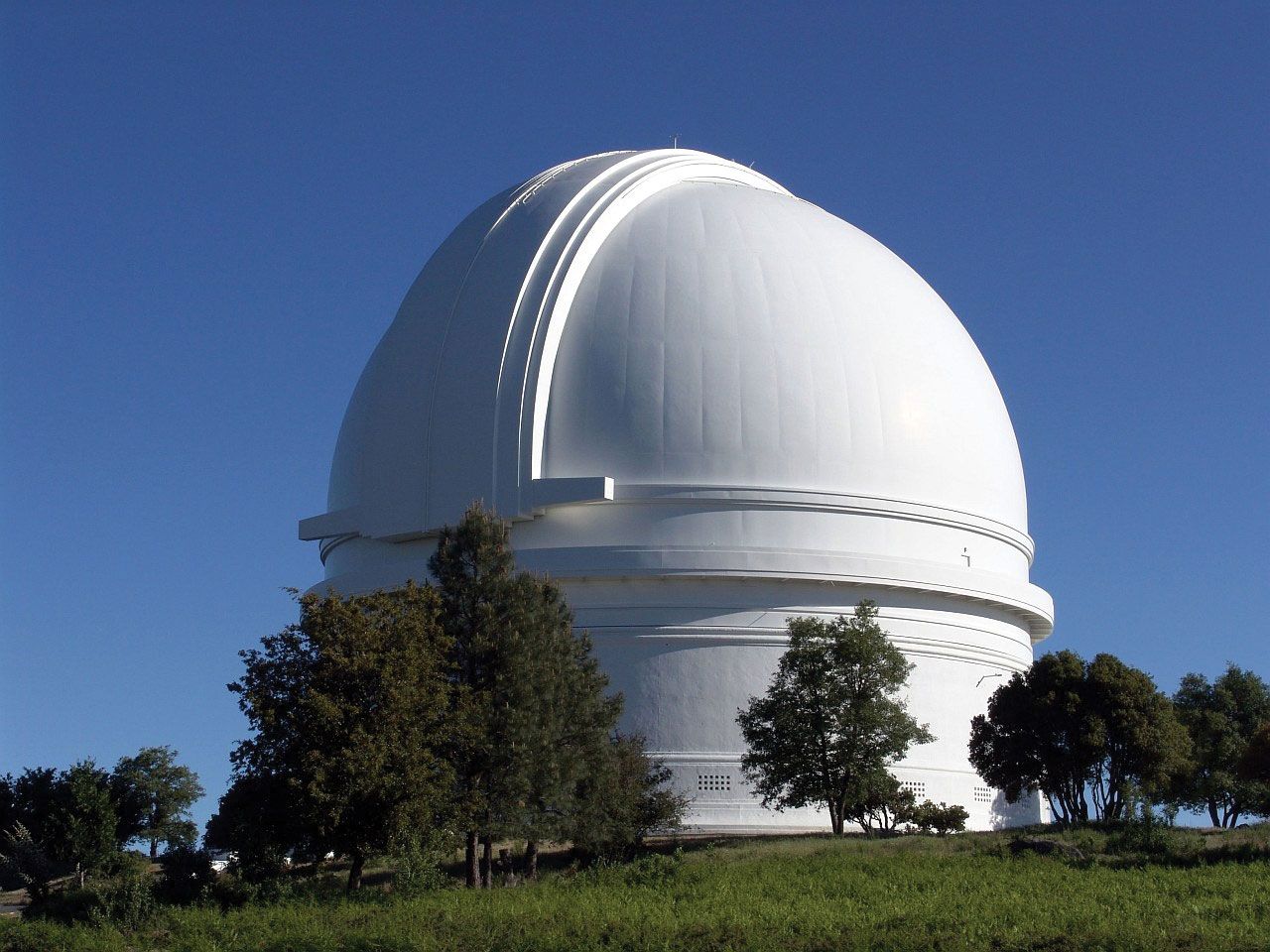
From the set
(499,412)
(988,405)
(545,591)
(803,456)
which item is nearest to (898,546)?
(803,456)

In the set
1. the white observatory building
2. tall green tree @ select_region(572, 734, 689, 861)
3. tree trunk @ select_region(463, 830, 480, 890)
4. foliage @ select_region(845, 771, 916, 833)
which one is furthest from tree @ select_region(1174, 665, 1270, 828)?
tree trunk @ select_region(463, 830, 480, 890)

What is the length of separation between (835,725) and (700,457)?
6.96 m

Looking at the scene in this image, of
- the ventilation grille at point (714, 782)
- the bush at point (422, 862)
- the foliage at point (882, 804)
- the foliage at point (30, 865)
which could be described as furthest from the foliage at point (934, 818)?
the foliage at point (30, 865)

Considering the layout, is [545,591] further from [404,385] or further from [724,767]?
[404,385]

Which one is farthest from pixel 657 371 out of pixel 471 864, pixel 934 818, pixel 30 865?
pixel 30 865

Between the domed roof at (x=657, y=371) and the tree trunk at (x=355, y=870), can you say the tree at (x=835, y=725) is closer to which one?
the domed roof at (x=657, y=371)

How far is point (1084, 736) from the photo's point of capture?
29484 millimetres

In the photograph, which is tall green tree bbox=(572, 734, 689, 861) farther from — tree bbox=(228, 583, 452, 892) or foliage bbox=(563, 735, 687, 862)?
tree bbox=(228, 583, 452, 892)

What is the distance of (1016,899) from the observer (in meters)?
19.4

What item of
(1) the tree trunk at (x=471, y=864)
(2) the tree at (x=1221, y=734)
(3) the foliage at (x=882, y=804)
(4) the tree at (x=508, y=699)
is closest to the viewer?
(4) the tree at (x=508, y=699)

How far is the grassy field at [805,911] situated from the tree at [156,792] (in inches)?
435

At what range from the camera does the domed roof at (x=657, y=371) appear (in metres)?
32.4

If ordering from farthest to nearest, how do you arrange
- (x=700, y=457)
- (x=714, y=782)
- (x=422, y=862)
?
(x=700, y=457) < (x=714, y=782) < (x=422, y=862)

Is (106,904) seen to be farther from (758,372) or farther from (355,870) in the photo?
(758,372)
